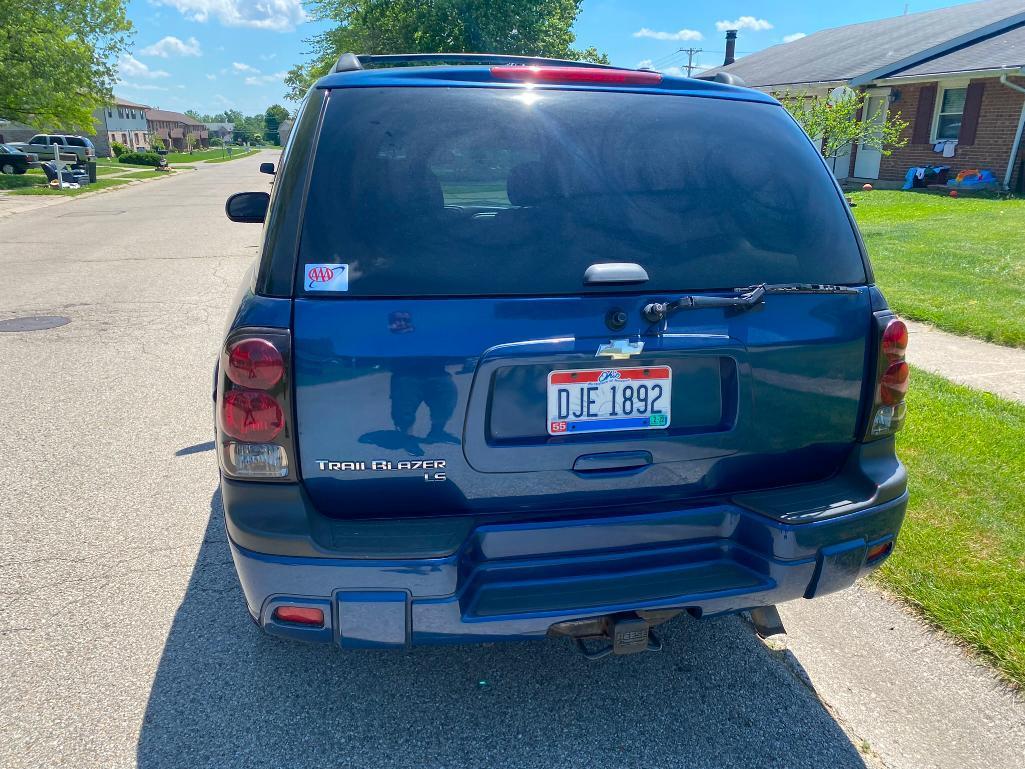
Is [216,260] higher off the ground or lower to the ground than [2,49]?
lower

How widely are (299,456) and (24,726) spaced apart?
4.59 ft

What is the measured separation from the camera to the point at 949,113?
21.2 m

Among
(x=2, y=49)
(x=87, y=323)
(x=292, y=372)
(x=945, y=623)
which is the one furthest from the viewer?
(x=2, y=49)

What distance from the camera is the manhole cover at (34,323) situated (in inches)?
303

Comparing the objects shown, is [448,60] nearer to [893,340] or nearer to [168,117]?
[893,340]

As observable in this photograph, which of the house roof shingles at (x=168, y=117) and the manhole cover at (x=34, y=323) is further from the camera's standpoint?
the house roof shingles at (x=168, y=117)

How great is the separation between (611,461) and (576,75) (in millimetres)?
1261

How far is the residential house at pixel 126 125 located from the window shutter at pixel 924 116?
76647 mm

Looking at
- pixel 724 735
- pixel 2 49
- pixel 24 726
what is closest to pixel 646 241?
pixel 724 735

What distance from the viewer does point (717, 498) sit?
7.88 feet

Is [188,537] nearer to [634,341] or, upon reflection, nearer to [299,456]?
[299,456]

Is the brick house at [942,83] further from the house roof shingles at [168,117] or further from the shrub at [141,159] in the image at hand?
the house roof shingles at [168,117]

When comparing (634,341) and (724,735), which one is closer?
(634,341)

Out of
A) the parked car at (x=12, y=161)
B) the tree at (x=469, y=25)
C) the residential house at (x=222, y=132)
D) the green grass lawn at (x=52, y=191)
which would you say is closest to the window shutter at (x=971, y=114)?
the tree at (x=469, y=25)
